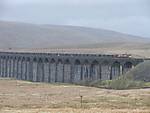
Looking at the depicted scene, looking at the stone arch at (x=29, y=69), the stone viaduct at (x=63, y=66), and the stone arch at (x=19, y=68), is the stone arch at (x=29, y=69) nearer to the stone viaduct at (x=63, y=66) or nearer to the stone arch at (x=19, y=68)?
the stone viaduct at (x=63, y=66)

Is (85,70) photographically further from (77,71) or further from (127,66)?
(127,66)

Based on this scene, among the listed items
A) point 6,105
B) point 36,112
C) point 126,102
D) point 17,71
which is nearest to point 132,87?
point 126,102

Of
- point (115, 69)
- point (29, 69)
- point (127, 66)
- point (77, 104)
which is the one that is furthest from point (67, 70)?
point (77, 104)

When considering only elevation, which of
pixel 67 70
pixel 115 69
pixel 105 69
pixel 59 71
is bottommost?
pixel 59 71

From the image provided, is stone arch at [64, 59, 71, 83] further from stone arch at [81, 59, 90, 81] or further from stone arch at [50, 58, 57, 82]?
stone arch at [81, 59, 90, 81]

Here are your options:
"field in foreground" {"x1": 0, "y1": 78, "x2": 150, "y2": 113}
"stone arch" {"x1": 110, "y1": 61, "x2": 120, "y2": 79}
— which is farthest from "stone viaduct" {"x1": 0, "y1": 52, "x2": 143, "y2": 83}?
"field in foreground" {"x1": 0, "y1": 78, "x2": 150, "y2": 113}

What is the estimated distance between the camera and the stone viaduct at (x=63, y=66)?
9112 cm

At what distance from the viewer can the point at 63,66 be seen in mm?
108438

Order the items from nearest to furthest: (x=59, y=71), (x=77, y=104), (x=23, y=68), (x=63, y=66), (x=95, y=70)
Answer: (x=77, y=104) → (x=95, y=70) → (x=63, y=66) → (x=59, y=71) → (x=23, y=68)

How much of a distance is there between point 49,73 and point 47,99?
65171 millimetres

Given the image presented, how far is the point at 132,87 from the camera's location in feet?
213

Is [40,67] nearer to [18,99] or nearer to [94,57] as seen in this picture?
[94,57]

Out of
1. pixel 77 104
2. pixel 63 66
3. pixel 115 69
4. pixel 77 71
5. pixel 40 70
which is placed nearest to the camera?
pixel 77 104

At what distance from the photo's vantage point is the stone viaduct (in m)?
91.1
